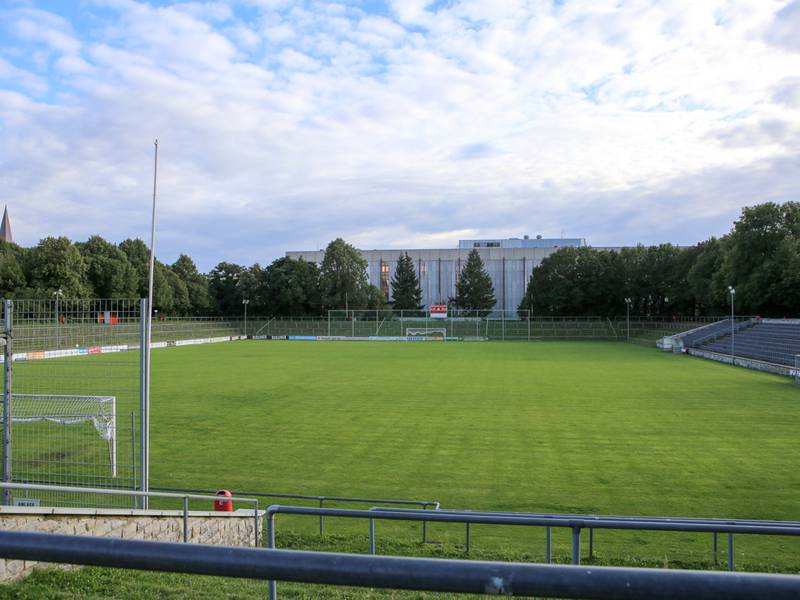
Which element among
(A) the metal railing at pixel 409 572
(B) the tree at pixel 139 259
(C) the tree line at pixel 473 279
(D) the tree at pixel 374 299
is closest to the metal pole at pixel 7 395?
(A) the metal railing at pixel 409 572

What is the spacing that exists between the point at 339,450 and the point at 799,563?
10.4 m

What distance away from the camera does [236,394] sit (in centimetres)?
2664

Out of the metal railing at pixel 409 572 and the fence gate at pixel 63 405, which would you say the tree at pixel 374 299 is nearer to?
the fence gate at pixel 63 405

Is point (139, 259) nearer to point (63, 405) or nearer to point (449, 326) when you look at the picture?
point (449, 326)

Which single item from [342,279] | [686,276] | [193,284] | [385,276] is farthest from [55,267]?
[686,276]

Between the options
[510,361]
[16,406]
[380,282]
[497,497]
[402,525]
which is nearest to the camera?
[402,525]

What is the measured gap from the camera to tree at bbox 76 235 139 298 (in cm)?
7444

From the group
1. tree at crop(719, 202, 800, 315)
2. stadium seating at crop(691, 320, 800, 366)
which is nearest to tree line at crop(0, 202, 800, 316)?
tree at crop(719, 202, 800, 315)

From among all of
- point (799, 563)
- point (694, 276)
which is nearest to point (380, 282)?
point (694, 276)

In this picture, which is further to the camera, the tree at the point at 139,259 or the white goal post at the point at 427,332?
the white goal post at the point at 427,332

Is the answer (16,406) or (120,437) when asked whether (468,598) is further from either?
(120,437)

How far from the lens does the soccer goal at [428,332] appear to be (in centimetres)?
8244

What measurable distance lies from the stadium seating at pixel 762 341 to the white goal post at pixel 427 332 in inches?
1373

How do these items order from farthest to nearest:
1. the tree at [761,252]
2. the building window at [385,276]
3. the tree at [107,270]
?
the building window at [385,276], the tree at [107,270], the tree at [761,252]
